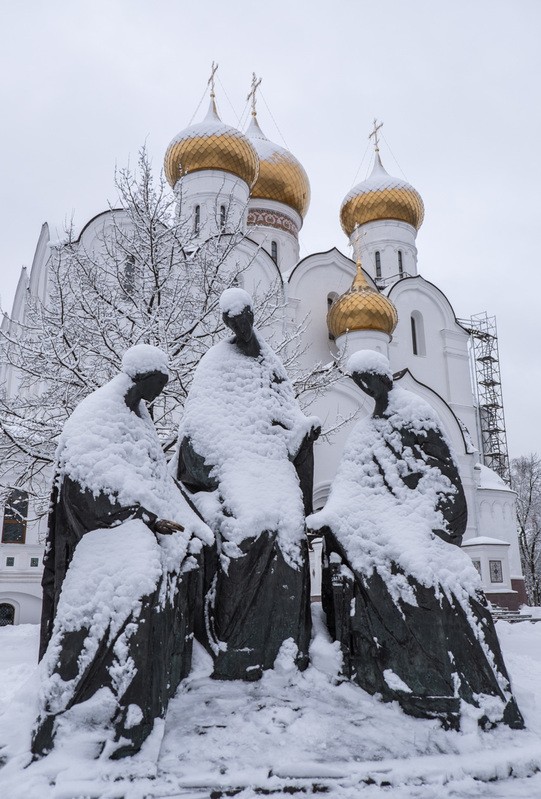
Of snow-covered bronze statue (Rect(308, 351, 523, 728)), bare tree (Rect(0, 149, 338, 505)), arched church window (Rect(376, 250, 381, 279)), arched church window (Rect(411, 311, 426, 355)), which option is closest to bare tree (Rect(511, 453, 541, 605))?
arched church window (Rect(411, 311, 426, 355))

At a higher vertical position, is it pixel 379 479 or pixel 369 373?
pixel 369 373

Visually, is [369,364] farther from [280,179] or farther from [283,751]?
[280,179]

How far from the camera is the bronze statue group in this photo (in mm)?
2891

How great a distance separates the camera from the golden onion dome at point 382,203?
22.2 meters

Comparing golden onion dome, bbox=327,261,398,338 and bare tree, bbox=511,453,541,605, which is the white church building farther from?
bare tree, bbox=511,453,541,605

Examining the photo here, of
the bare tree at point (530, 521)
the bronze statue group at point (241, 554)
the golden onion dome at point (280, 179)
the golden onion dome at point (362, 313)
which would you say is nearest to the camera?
the bronze statue group at point (241, 554)

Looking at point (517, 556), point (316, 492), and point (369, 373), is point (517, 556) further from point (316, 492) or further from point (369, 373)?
point (369, 373)

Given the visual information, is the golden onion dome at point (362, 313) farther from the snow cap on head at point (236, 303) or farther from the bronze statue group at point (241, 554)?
the snow cap on head at point (236, 303)

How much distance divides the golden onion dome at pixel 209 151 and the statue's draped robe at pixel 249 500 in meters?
14.4

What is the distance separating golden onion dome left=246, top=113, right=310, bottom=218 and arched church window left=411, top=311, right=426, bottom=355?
5.06 m

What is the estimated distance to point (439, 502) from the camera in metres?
3.76

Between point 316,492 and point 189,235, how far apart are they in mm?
7994

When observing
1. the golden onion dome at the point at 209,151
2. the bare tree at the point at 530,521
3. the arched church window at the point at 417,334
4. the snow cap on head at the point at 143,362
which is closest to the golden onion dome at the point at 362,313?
the arched church window at the point at 417,334

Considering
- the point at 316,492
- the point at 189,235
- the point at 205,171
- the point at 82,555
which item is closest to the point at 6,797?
the point at 82,555
